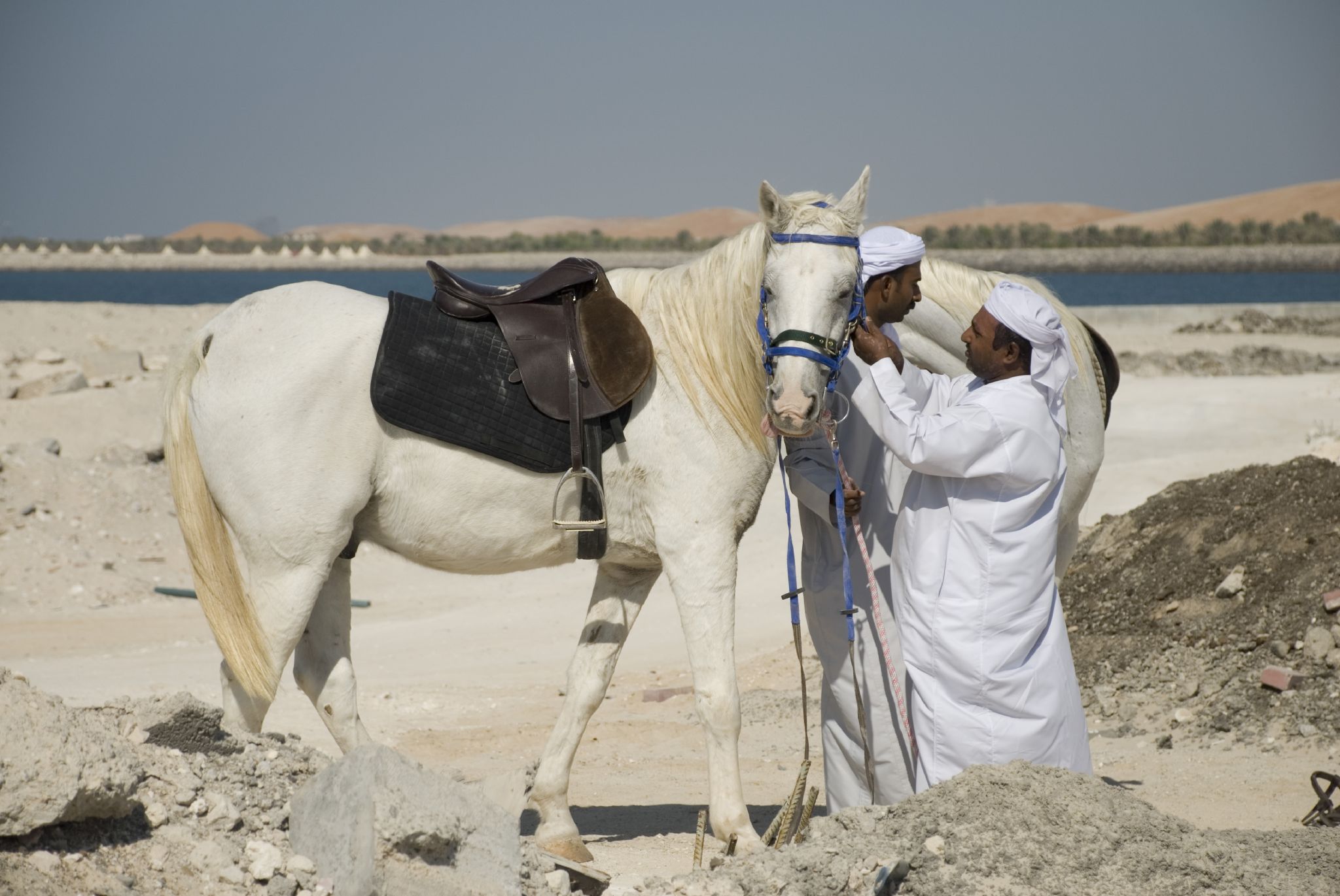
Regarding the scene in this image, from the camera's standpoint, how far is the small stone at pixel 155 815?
3291 millimetres

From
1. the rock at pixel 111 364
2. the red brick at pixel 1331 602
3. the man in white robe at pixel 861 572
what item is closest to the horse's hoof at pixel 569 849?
the man in white robe at pixel 861 572

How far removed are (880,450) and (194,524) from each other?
2.38 meters

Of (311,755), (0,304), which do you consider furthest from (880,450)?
(0,304)

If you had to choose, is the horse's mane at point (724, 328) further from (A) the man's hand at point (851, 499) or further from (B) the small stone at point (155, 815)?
(B) the small stone at point (155, 815)

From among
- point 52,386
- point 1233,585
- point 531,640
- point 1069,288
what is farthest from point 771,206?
point 1069,288

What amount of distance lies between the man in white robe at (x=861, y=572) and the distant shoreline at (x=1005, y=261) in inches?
2235

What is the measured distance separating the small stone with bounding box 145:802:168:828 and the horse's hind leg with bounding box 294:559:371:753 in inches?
36.1

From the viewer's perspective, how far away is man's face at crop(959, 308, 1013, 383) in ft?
12.6

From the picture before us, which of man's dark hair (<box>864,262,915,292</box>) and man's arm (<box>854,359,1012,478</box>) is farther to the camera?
man's dark hair (<box>864,262,915,292</box>)

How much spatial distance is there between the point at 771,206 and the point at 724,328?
0.48m

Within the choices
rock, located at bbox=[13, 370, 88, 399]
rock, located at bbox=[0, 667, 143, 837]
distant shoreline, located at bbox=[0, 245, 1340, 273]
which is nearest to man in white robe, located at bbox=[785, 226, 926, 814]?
rock, located at bbox=[0, 667, 143, 837]

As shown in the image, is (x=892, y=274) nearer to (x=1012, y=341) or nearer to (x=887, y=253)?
(x=887, y=253)

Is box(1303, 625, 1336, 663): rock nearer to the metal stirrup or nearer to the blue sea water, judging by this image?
the metal stirrup

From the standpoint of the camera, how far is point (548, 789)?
445 centimetres
